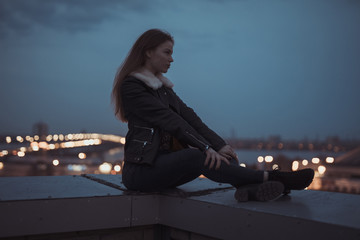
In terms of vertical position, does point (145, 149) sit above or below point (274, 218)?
above

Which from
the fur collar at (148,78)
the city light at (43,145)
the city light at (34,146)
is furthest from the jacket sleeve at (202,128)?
the city light at (34,146)

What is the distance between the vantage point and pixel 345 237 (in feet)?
4.87

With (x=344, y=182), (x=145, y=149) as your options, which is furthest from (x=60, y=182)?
(x=344, y=182)

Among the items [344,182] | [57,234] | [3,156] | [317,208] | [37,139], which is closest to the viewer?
[317,208]

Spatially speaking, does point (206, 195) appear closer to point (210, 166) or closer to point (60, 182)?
point (210, 166)

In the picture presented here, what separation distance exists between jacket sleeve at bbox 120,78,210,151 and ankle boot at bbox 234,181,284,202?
14.9 inches

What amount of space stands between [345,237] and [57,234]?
1.58 metres

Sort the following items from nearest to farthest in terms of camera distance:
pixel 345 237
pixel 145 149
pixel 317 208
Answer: pixel 345 237
pixel 317 208
pixel 145 149

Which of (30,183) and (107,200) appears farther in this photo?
(30,183)

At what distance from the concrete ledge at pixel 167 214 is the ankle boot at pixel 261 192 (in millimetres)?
57

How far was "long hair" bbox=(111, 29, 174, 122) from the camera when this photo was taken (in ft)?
8.54

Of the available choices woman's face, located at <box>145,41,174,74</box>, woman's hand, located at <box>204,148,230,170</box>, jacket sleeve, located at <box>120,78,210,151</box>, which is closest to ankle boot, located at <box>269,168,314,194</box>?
woman's hand, located at <box>204,148,230,170</box>

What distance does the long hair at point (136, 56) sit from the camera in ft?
8.54

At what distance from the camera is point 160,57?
104 inches
